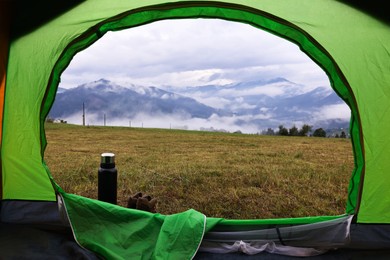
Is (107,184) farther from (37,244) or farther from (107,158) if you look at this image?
(37,244)

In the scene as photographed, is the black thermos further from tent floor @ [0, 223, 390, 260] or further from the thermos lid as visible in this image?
tent floor @ [0, 223, 390, 260]

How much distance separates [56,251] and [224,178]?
7.10ft

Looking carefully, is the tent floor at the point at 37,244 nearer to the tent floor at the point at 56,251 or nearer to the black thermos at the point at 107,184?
the tent floor at the point at 56,251

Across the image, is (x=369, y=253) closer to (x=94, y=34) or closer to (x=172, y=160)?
(x=94, y=34)

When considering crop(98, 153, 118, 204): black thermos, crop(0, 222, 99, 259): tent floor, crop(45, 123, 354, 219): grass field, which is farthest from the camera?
crop(45, 123, 354, 219): grass field

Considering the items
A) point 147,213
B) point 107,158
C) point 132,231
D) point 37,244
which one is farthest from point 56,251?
point 107,158

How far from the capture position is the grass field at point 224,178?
2.90 metres

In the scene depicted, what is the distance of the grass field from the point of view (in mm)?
2900

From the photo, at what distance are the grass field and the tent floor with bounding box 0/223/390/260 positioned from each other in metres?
0.80

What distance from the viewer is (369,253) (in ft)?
6.13

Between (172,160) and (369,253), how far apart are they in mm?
3251

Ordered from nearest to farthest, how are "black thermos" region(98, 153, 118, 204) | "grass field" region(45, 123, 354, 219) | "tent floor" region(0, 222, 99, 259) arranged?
"tent floor" region(0, 222, 99, 259) → "black thermos" region(98, 153, 118, 204) → "grass field" region(45, 123, 354, 219)

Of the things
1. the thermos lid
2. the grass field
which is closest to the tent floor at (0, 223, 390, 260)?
the thermos lid

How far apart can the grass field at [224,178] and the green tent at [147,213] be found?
75 cm
